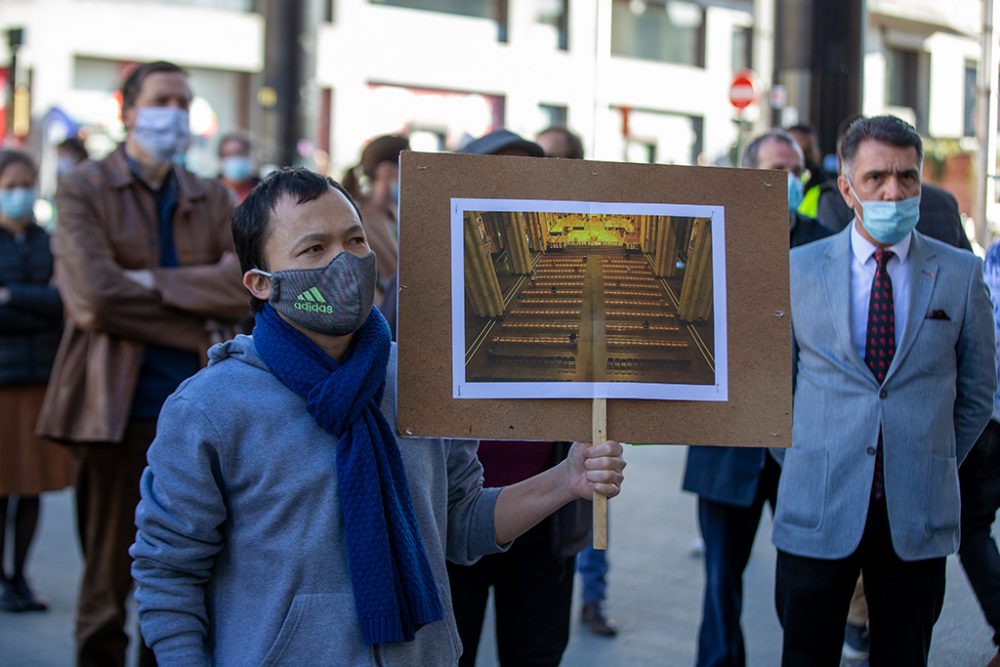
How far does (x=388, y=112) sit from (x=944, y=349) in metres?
26.1

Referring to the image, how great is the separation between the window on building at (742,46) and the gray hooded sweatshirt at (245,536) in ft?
111

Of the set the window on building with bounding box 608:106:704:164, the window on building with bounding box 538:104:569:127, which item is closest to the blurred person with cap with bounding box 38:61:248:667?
the window on building with bounding box 538:104:569:127

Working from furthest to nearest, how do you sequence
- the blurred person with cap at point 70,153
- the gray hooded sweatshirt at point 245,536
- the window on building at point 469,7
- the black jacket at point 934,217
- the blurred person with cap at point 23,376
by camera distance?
the window on building at point 469,7 < the blurred person with cap at point 70,153 < the blurred person with cap at point 23,376 < the black jacket at point 934,217 < the gray hooded sweatshirt at point 245,536

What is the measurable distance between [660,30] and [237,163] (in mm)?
24915

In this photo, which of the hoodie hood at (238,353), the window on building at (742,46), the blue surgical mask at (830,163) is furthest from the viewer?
the window on building at (742,46)

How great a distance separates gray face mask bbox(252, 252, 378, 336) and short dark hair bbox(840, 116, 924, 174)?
1897 mm

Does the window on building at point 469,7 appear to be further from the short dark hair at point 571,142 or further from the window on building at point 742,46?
the short dark hair at point 571,142

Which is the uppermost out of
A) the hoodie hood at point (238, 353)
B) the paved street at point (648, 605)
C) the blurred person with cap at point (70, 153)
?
the blurred person with cap at point (70, 153)

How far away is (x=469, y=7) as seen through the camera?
3027 cm

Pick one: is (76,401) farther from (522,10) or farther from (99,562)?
(522,10)

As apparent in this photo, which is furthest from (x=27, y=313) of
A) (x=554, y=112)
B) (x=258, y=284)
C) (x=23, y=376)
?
(x=554, y=112)

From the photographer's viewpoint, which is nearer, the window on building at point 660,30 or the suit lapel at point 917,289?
the suit lapel at point 917,289

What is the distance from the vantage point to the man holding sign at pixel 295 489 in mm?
2488

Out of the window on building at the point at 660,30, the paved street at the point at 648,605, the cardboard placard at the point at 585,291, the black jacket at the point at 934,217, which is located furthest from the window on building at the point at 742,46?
the cardboard placard at the point at 585,291
